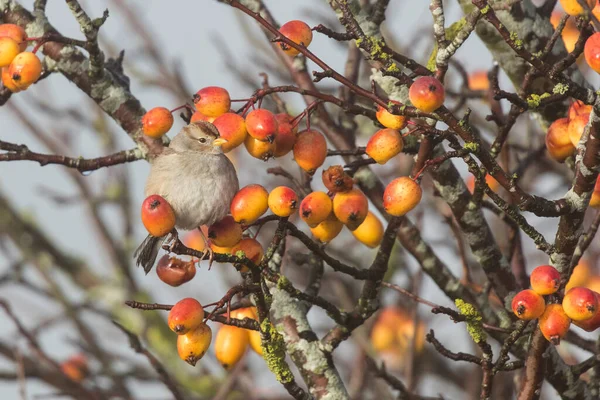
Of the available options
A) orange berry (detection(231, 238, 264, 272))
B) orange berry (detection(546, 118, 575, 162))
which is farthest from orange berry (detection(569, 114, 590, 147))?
orange berry (detection(231, 238, 264, 272))

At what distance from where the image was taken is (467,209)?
296 centimetres

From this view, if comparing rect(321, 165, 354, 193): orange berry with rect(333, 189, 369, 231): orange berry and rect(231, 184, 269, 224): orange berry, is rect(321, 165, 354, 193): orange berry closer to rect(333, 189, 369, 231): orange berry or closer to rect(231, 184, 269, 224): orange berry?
rect(333, 189, 369, 231): orange berry

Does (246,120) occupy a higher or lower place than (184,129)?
lower

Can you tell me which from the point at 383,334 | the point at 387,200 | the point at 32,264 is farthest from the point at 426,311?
the point at 387,200

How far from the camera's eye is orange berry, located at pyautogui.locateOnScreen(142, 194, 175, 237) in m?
2.20

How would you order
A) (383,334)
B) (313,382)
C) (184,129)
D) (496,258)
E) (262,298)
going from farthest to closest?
(383,334)
(184,129)
(496,258)
(313,382)
(262,298)

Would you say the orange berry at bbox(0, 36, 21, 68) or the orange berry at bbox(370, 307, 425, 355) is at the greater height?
the orange berry at bbox(370, 307, 425, 355)

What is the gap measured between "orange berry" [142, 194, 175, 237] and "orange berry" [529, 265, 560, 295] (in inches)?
38.7

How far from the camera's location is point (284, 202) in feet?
7.52

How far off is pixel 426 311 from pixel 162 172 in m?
3.50

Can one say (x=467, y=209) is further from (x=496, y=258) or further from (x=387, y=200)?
(x=387, y=200)

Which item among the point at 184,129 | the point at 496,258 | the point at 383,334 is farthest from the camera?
the point at 383,334

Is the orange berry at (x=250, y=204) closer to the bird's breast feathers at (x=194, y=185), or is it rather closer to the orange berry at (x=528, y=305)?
the bird's breast feathers at (x=194, y=185)

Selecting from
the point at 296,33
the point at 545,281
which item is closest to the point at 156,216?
the point at 296,33
